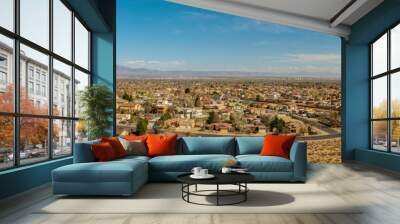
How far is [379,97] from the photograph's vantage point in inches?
376

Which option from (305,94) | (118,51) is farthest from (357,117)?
(118,51)

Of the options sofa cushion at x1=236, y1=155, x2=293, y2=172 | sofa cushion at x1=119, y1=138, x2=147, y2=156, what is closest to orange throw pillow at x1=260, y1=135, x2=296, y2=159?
sofa cushion at x1=236, y1=155, x2=293, y2=172

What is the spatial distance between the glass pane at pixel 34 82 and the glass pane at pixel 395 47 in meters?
7.07

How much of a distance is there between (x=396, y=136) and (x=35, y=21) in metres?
7.41

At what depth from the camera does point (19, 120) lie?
5.53 m

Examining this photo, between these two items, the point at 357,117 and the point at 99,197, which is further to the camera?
the point at 357,117

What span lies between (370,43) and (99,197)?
8035 mm

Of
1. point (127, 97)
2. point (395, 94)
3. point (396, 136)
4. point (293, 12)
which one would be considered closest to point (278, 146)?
point (396, 136)

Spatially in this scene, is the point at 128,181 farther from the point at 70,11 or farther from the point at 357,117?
the point at 357,117

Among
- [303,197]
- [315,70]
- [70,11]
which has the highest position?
[70,11]

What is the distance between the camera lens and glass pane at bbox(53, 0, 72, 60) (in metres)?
7.03

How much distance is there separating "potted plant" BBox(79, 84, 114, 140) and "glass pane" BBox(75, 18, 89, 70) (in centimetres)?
66

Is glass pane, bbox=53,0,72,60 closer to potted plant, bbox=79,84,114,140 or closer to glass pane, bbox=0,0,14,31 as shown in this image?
potted plant, bbox=79,84,114,140

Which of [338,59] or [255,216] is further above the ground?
[338,59]
